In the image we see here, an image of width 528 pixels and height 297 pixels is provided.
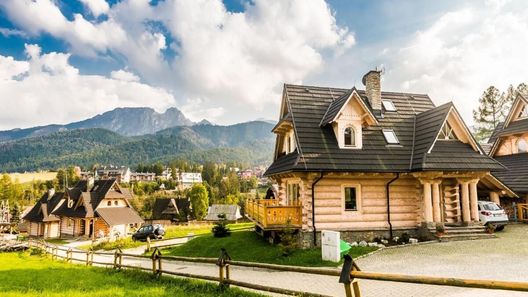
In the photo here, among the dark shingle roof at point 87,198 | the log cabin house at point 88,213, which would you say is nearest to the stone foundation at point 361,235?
the log cabin house at point 88,213

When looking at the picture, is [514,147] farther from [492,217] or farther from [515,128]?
[492,217]

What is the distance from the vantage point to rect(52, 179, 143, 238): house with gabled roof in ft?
160

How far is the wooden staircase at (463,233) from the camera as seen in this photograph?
1859cm

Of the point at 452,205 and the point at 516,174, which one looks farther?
the point at 516,174

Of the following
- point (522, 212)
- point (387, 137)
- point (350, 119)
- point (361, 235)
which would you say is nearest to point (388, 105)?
point (387, 137)

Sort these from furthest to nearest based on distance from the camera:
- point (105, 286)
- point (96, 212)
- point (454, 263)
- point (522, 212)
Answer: point (96, 212), point (522, 212), point (454, 263), point (105, 286)

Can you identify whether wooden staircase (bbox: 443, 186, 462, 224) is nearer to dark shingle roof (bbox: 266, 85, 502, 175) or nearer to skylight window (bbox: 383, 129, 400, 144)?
dark shingle roof (bbox: 266, 85, 502, 175)

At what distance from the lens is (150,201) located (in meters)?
110

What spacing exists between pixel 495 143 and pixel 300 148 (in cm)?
2295

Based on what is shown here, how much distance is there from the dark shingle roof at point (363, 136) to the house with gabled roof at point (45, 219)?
45230 mm

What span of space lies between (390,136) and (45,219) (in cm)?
5212

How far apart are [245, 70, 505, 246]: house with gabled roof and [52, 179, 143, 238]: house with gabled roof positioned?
34.4 metres

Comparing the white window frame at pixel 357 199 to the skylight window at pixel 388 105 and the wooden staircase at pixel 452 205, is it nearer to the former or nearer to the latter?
the wooden staircase at pixel 452 205

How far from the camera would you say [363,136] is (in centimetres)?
2122
